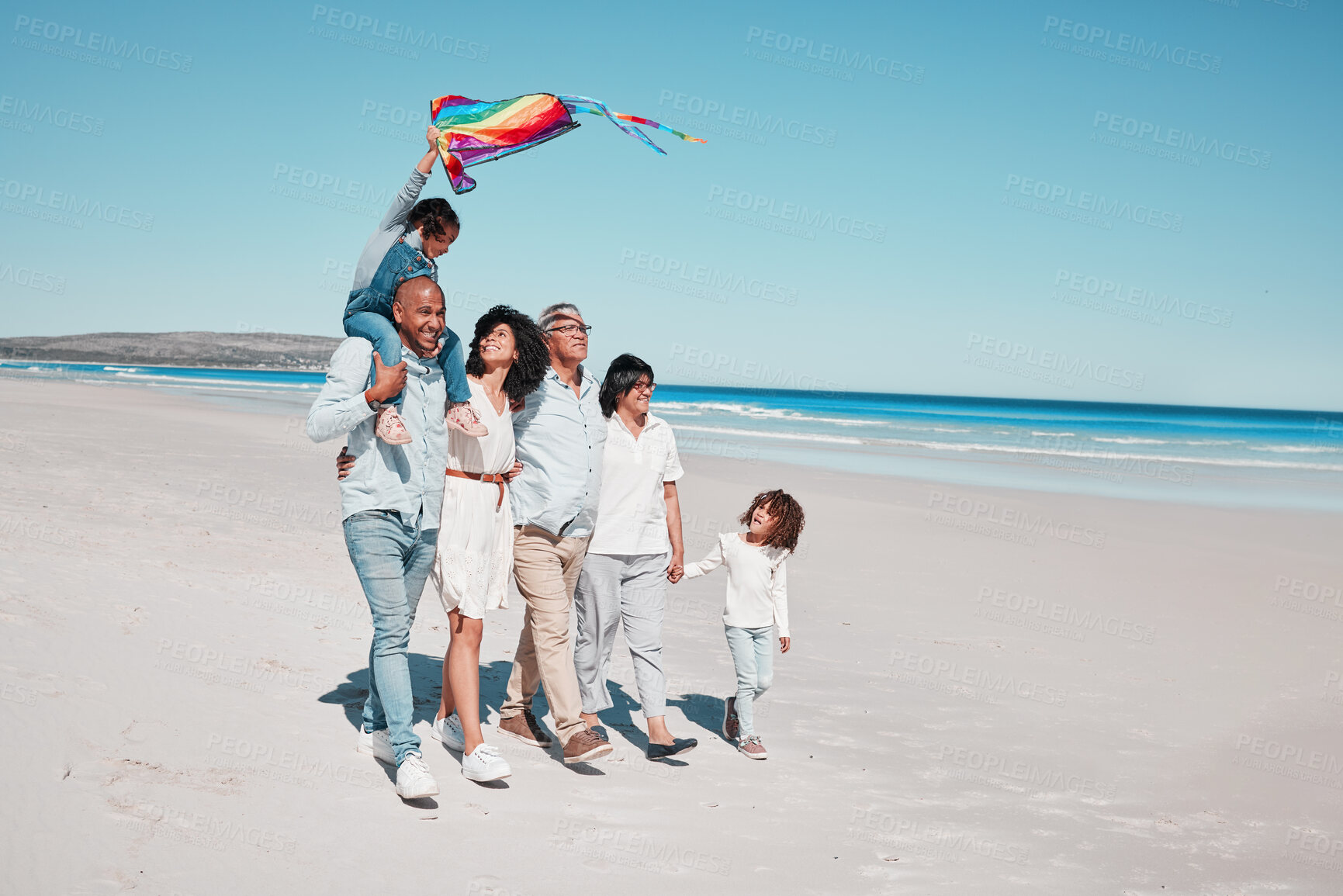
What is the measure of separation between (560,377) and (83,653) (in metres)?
2.45

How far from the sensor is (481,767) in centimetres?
343

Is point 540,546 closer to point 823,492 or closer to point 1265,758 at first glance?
point 1265,758

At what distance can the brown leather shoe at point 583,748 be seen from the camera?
369 centimetres

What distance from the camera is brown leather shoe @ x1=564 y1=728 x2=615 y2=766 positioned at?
12.1ft

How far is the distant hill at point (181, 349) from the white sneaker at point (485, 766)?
334 feet

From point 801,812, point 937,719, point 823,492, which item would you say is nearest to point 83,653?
point 801,812

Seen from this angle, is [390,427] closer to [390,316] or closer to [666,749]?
[390,316]

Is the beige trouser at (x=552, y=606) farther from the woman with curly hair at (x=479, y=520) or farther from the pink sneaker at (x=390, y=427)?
the pink sneaker at (x=390, y=427)

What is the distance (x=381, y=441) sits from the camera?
3.26 meters

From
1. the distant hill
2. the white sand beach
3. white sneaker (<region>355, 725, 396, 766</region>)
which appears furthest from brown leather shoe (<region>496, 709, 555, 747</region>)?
the distant hill

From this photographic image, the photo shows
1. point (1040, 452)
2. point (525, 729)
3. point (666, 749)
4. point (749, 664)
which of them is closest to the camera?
point (666, 749)

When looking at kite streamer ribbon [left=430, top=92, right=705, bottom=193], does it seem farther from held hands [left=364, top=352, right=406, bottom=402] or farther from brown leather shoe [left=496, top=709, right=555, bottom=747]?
brown leather shoe [left=496, top=709, right=555, bottom=747]

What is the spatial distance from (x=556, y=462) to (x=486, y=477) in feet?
1.23

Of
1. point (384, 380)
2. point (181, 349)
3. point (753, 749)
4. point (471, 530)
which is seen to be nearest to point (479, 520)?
point (471, 530)
